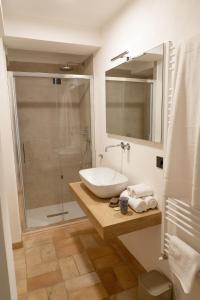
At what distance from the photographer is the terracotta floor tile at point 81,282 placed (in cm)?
186

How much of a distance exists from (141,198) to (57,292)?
1.10m

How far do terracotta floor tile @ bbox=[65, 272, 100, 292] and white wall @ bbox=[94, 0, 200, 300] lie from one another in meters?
0.48

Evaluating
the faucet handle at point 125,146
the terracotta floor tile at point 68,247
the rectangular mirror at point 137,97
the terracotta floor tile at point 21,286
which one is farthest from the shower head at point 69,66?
the terracotta floor tile at point 21,286

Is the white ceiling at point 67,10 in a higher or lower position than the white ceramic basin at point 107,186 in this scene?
higher

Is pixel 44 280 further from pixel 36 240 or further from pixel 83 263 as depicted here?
pixel 36 240

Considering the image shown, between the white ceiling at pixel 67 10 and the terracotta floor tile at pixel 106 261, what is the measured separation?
2479 millimetres

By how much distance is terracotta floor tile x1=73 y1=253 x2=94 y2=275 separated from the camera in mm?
2047

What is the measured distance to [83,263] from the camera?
2.14 metres

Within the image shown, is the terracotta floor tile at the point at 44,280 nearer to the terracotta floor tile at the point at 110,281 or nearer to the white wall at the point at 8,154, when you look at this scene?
the terracotta floor tile at the point at 110,281

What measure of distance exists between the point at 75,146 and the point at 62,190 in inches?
30.7

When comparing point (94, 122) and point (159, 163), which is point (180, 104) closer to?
point (159, 163)

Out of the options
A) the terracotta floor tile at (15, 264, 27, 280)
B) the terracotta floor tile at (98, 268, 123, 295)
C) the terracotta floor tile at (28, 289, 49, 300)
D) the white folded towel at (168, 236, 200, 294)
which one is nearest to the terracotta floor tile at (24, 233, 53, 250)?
the terracotta floor tile at (15, 264, 27, 280)

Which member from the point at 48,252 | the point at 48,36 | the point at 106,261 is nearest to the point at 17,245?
the point at 48,252

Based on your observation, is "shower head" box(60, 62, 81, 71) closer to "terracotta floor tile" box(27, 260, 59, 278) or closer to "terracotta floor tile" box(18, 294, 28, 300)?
"terracotta floor tile" box(27, 260, 59, 278)
